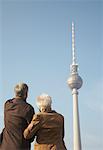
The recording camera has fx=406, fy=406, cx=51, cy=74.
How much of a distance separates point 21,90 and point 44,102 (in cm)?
41

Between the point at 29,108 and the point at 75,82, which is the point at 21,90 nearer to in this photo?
the point at 29,108

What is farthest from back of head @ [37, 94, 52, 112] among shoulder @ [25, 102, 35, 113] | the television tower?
the television tower

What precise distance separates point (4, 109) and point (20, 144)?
59 cm

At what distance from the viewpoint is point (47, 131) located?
5391 millimetres

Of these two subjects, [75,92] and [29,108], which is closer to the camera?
[29,108]

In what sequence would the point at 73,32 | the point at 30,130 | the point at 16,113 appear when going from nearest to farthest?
the point at 30,130, the point at 16,113, the point at 73,32

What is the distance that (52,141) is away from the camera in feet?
17.7

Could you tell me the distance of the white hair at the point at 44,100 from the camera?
213 inches

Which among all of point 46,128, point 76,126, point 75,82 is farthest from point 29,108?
point 75,82

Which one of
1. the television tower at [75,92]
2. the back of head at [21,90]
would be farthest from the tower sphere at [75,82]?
the back of head at [21,90]

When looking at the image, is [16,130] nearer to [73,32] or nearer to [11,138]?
[11,138]

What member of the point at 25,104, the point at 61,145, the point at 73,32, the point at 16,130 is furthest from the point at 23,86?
the point at 73,32

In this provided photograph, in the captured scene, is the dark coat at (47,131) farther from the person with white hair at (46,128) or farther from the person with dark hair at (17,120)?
the person with dark hair at (17,120)

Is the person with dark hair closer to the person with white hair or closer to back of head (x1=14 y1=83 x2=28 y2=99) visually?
back of head (x1=14 y1=83 x2=28 y2=99)
